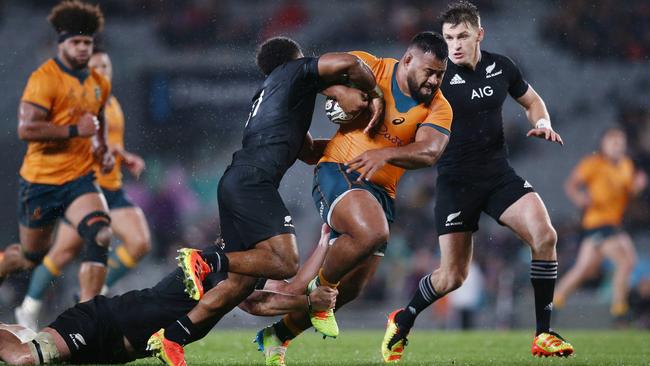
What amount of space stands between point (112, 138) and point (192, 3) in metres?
7.92

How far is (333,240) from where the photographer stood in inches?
259

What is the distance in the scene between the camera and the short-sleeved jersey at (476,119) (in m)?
7.57

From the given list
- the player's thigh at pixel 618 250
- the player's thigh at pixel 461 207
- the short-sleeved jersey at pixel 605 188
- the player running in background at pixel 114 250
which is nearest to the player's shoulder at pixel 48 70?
the player running in background at pixel 114 250

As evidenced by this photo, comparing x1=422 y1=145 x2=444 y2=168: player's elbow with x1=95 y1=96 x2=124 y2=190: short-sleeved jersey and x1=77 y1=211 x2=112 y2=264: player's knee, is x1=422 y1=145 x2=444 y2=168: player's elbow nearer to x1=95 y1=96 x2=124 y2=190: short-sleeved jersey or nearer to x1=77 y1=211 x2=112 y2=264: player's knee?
x1=77 y1=211 x2=112 y2=264: player's knee

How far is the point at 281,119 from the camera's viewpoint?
20.2 feet

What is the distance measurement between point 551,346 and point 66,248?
16.7 ft

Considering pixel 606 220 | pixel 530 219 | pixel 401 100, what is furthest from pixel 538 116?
pixel 606 220

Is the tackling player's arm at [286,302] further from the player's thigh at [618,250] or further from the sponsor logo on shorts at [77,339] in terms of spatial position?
the player's thigh at [618,250]

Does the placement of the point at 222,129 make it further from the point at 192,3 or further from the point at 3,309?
the point at 3,309

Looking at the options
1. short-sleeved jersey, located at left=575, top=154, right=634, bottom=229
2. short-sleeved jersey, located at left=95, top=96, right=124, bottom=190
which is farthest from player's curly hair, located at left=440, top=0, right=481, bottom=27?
short-sleeved jersey, located at left=575, top=154, right=634, bottom=229

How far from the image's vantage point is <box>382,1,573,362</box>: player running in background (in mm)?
7277

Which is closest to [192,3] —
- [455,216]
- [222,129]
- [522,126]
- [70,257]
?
[222,129]

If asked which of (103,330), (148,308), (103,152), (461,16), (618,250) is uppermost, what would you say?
(461,16)

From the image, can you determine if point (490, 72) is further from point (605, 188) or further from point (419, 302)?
point (605, 188)
